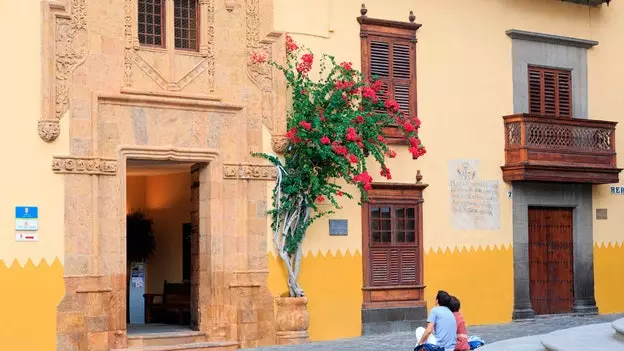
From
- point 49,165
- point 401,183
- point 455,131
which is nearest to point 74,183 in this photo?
point 49,165

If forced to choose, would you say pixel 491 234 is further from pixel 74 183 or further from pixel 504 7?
pixel 74 183

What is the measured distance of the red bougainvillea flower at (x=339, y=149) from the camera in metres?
20.3

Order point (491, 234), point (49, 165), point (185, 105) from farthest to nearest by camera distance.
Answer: point (491, 234), point (185, 105), point (49, 165)

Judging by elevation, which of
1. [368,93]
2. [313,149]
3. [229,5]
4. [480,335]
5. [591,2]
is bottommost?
[480,335]

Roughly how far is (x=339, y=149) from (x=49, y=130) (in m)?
4.83

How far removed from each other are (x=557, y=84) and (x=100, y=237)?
11120mm

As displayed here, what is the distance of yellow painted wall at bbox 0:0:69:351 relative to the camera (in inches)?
708

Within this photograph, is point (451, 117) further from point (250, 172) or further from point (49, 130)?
point (49, 130)

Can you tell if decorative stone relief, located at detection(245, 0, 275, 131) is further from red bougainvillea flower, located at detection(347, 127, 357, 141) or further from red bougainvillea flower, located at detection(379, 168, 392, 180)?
red bougainvillea flower, located at detection(379, 168, 392, 180)

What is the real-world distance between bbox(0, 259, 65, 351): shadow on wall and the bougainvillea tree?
4085mm

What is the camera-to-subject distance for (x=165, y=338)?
1947cm

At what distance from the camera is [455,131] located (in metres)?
23.6

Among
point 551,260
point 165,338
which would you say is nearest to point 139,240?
point 165,338

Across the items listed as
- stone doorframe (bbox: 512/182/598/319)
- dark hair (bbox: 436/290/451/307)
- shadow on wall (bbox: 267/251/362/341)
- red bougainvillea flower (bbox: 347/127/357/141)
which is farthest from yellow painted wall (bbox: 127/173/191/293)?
dark hair (bbox: 436/290/451/307)
